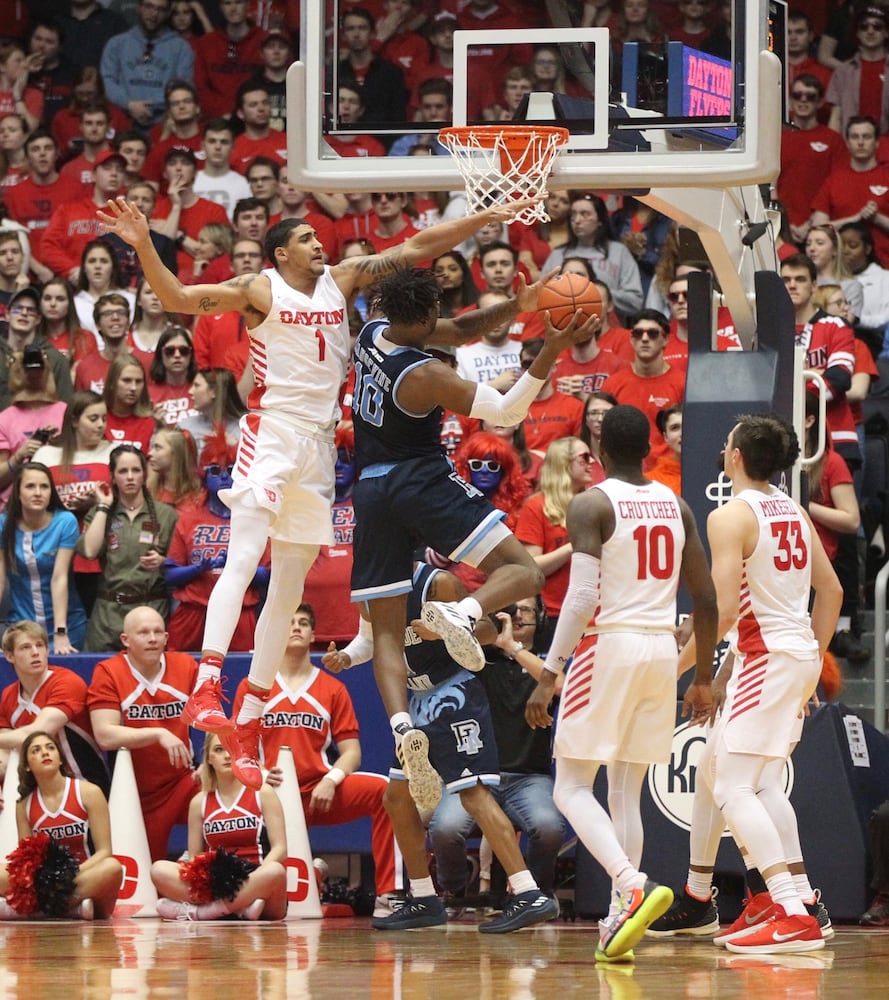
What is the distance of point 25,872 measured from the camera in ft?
32.1

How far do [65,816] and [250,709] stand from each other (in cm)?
198

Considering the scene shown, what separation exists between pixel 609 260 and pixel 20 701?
18.6 feet

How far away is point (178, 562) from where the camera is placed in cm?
1195

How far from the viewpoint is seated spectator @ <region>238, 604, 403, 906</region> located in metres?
10.6

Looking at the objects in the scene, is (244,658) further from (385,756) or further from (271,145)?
(271,145)

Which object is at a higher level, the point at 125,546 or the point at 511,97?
the point at 511,97

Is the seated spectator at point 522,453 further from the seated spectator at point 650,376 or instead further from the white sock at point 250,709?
the white sock at point 250,709

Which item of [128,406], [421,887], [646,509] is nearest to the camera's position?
[646,509]

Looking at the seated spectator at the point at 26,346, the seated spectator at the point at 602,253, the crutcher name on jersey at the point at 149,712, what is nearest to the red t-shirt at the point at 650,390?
the seated spectator at the point at 602,253

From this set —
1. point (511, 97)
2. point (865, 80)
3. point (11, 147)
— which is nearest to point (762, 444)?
point (511, 97)

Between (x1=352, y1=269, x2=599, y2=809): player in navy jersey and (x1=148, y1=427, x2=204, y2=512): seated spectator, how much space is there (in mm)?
4065

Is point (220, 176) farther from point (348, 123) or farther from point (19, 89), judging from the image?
point (348, 123)

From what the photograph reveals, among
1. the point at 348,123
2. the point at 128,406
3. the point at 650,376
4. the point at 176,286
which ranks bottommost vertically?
→ the point at 128,406

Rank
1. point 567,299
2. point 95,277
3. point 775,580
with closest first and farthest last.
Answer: point 775,580
point 567,299
point 95,277
